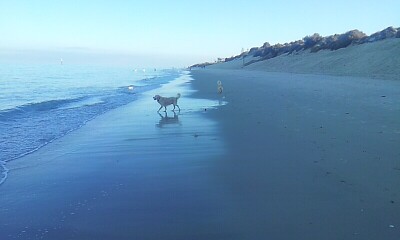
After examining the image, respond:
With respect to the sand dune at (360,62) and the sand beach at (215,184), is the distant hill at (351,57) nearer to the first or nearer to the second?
the sand dune at (360,62)

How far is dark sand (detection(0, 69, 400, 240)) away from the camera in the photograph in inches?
149

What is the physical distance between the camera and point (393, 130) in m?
8.13

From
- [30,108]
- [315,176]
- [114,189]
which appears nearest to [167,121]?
[114,189]

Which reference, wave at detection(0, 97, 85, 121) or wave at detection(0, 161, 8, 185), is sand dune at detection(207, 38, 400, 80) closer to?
wave at detection(0, 97, 85, 121)

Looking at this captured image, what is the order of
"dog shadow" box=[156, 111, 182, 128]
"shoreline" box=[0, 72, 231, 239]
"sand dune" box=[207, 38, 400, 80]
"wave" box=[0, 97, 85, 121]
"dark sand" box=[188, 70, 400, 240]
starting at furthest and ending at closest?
1. "sand dune" box=[207, 38, 400, 80]
2. "wave" box=[0, 97, 85, 121]
3. "dog shadow" box=[156, 111, 182, 128]
4. "shoreline" box=[0, 72, 231, 239]
5. "dark sand" box=[188, 70, 400, 240]

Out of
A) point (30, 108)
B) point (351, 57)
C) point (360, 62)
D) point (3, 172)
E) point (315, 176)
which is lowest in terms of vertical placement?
point (315, 176)

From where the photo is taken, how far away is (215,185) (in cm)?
514

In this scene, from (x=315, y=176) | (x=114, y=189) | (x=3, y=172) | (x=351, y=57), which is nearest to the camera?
(x=114, y=189)

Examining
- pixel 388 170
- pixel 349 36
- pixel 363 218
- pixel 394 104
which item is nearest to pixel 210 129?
pixel 388 170

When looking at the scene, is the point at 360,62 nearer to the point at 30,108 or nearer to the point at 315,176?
the point at 30,108

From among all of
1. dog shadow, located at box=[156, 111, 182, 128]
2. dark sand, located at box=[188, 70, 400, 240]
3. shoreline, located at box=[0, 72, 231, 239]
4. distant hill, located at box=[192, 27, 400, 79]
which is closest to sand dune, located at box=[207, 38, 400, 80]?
distant hill, located at box=[192, 27, 400, 79]

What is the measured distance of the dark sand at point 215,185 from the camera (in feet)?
12.4

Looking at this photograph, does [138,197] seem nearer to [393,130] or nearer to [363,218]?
[363,218]

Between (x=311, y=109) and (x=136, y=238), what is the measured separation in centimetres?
996
